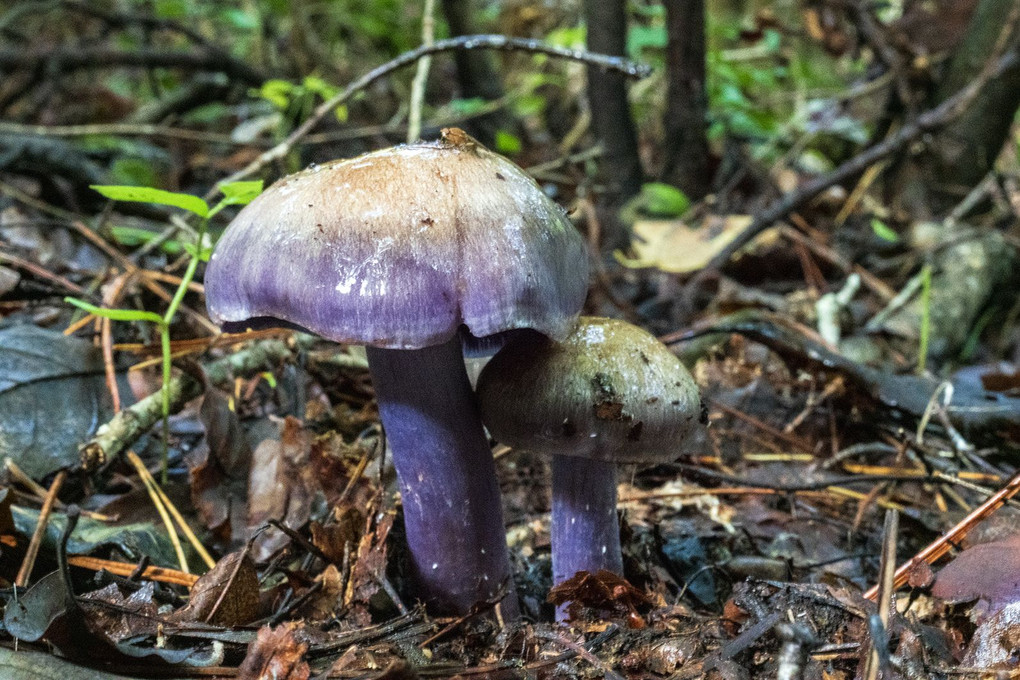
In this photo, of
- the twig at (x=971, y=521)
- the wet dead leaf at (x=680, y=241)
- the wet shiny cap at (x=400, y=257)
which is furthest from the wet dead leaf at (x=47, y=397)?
the wet dead leaf at (x=680, y=241)

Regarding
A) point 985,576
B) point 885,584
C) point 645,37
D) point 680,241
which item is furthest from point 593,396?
point 645,37

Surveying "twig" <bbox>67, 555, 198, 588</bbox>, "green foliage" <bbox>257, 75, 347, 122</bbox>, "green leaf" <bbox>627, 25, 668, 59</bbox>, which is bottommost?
"twig" <bbox>67, 555, 198, 588</bbox>

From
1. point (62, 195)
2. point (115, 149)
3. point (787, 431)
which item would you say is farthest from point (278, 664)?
point (115, 149)

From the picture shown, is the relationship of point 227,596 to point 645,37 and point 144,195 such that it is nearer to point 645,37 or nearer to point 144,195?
point 144,195

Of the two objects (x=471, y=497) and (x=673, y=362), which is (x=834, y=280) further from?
(x=471, y=497)

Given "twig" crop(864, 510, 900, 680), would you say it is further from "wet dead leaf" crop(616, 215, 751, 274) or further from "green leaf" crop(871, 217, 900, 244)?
"green leaf" crop(871, 217, 900, 244)

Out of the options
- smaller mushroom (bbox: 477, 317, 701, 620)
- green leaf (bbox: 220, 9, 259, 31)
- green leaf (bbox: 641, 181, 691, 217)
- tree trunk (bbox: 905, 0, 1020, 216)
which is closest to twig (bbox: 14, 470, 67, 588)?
smaller mushroom (bbox: 477, 317, 701, 620)

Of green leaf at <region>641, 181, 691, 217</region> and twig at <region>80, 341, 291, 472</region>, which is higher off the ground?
twig at <region>80, 341, 291, 472</region>
